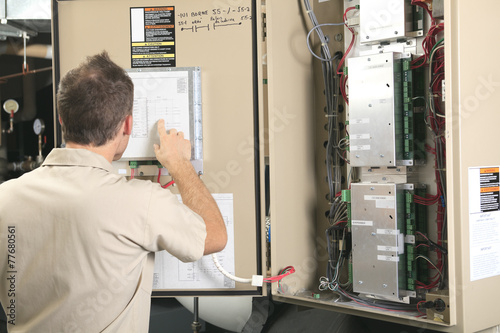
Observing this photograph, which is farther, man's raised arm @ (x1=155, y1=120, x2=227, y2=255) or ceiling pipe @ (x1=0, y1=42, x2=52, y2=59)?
ceiling pipe @ (x1=0, y1=42, x2=52, y2=59)

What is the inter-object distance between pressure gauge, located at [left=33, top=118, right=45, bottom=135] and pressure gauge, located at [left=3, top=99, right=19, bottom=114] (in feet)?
0.45

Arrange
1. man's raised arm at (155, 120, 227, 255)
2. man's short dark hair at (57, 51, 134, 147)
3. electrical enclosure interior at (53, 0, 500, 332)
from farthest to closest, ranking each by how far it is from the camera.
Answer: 1. electrical enclosure interior at (53, 0, 500, 332)
2. man's raised arm at (155, 120, 227, 255)
3. man's short dark hair at (57, 51, 134, 147)

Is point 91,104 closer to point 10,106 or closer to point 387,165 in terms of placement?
point 387,165

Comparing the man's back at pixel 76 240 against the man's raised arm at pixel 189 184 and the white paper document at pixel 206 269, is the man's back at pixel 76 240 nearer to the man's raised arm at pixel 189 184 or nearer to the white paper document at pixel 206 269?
the man's raised arm at pixel 189 184

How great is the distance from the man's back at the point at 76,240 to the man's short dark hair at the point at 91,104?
0.23 ft

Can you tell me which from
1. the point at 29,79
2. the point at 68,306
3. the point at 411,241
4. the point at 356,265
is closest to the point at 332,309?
the point at 356,265

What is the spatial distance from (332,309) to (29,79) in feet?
7.49

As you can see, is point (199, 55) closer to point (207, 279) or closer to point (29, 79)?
point (207, 279)

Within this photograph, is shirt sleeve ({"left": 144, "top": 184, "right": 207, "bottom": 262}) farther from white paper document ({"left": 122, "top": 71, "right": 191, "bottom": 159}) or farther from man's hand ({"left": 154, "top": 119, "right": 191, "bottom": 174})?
white paper document ({"left": 122, "top": 71, "right": 191, "bottom": 159})

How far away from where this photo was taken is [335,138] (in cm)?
241

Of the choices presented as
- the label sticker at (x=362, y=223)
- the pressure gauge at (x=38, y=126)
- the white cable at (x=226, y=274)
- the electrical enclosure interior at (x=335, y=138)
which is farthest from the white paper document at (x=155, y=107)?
the pressure gauge at (x=38, y=126)

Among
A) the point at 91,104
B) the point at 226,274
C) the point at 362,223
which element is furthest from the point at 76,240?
the point at 362,223

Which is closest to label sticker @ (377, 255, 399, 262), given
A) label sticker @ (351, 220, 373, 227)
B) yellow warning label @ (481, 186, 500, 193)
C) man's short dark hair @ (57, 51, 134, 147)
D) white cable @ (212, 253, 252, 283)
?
label sticker @ (351, 220, 373, 227)

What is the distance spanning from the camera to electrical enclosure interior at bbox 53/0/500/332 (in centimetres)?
192
